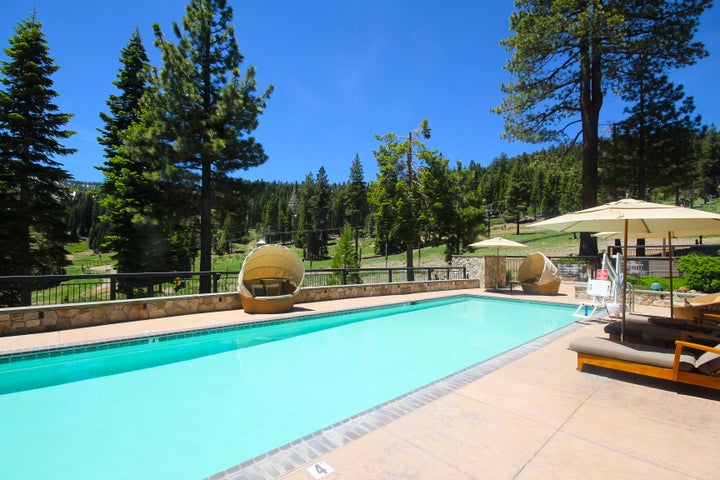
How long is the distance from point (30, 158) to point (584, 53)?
25.2 metres

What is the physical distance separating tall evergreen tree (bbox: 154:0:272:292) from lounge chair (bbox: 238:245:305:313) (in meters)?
5.73

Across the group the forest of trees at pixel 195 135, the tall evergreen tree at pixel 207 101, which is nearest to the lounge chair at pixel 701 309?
the forest of trees at pixel 195 135

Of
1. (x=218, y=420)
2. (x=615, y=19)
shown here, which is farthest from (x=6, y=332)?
(x=615, y=19)

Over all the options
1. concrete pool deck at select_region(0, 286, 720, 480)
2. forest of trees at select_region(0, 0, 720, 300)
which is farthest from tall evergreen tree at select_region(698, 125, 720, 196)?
concrete pool deck at select_region(0, 286, 720, 480)

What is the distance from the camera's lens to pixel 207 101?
48.8ft

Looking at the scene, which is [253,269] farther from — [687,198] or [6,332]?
[687,198]

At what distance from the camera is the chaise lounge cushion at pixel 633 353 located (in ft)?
12.3

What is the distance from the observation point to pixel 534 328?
8.54 meters

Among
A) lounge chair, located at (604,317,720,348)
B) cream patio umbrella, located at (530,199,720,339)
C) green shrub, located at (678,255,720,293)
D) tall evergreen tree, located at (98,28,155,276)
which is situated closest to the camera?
cream patio umbrella, located at (530,199,720,339)

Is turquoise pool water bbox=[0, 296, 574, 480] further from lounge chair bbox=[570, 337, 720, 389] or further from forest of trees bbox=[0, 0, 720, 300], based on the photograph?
forest of trees bbox=[0, 0, 720, 300]

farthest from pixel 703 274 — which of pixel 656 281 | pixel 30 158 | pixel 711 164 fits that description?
pixel 711 164

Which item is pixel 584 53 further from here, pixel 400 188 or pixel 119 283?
pixel 119 283

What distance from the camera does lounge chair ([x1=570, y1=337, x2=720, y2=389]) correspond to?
357cm

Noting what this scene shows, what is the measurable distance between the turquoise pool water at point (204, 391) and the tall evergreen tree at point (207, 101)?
8.69m
